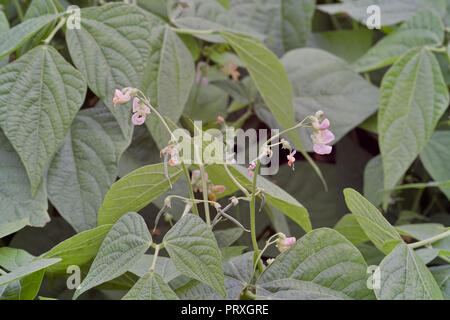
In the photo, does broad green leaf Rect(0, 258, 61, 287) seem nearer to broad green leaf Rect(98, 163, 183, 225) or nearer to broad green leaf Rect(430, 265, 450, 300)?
broad green leaf Rect(98, 163, 183, 225)

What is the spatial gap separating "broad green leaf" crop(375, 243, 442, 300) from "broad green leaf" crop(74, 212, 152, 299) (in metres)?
0.16

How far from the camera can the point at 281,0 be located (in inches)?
29.3

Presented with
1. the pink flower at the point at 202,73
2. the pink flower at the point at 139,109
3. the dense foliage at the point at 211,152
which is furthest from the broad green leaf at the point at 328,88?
the pink flower at the point at 139,109

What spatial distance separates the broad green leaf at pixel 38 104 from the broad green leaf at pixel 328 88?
310 mm

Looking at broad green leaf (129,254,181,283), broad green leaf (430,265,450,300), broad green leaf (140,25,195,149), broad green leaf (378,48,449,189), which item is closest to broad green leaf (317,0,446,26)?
broad green leaf (378,48,449,189)

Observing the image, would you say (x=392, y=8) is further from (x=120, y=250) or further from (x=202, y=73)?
(x=120, y=250)

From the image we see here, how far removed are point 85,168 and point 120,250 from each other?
0.54 ft

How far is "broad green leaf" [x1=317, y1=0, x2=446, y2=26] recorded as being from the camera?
69 cm

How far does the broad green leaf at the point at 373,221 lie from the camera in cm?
38

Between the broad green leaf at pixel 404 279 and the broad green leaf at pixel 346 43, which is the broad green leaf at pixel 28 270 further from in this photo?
the broad green leaf at pixel 346 43

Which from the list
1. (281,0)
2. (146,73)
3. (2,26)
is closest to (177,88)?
(146,73)

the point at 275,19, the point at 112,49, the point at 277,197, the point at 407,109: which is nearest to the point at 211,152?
the point at 277,197

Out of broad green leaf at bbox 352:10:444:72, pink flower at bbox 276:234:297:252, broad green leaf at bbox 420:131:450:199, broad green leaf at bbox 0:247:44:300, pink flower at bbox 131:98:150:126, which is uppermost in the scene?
pink flower at bbox 131:98:150:126
